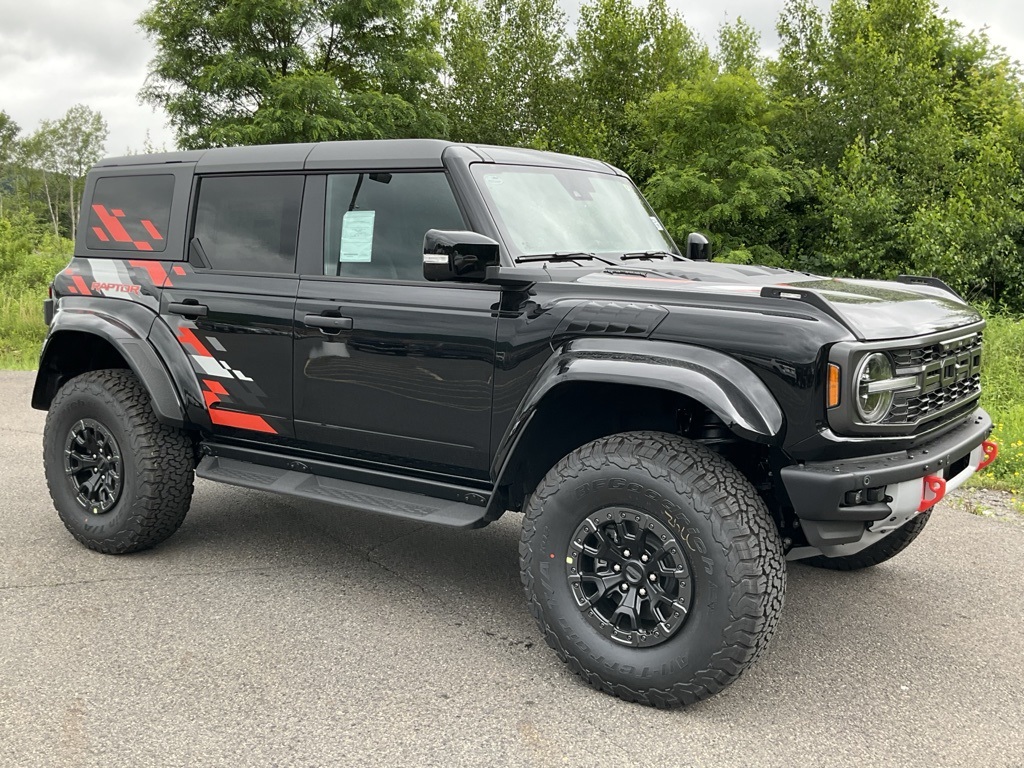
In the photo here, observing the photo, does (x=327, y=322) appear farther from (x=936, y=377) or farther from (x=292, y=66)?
(x=292, y=66)

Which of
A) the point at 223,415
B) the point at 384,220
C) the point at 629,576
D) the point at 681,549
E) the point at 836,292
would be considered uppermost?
the point at 384,220

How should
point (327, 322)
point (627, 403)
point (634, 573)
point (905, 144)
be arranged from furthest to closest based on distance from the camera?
point (905, 144) → point (327, 322) → point (627, 403) → point (634, 573)

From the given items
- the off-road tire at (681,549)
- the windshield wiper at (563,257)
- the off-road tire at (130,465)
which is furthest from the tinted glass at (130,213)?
the off-road tire at (681,549)

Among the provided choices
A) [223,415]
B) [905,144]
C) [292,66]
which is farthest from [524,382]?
[292,66]

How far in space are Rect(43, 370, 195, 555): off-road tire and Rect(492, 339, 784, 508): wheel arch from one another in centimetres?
178

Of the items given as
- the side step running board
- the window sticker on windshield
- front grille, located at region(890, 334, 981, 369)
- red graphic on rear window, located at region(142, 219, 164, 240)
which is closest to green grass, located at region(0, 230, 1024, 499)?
front grille, located at region(890, 334, 981, 369)

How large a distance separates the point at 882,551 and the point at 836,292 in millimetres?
1609

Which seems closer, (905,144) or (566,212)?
(566,212)

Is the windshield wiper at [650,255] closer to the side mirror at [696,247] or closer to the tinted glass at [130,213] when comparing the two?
the side mirror at [696,247]


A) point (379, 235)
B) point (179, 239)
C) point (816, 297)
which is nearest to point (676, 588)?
point (816, 297)

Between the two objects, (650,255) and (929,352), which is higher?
(650,255)

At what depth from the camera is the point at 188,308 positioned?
172 inches

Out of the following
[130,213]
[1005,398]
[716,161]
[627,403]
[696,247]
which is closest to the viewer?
[627,403]

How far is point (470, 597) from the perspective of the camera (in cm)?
413
